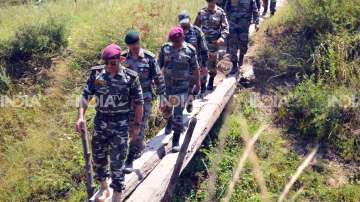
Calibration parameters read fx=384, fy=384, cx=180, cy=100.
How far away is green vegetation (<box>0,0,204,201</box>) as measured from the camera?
5879 mm

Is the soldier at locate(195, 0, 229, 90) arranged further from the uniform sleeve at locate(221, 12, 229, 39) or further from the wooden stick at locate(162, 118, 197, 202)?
the wooden stick at locate(162, 118, 197, 202)

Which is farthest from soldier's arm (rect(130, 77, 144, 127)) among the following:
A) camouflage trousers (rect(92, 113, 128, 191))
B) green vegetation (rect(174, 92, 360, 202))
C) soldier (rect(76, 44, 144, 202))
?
green vegetation (rect(174, 92, 360, 202))

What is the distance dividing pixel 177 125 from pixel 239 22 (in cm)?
313

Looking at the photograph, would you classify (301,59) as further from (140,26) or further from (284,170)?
(140,26)

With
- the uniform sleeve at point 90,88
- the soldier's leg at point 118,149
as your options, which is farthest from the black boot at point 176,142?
the uniform sleeve at point 90,88

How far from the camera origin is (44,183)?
18.9ft

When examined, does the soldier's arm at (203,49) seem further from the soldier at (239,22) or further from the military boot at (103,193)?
the military boot at (103,193)

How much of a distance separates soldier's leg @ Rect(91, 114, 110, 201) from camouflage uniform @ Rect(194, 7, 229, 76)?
10.7 ft

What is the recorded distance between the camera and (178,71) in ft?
16.8

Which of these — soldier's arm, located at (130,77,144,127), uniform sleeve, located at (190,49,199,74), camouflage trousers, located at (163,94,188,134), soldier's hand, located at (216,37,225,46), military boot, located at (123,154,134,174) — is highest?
soldier's hand, located at (216,37,225,46)

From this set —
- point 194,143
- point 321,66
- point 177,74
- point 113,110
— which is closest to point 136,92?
point 113,110

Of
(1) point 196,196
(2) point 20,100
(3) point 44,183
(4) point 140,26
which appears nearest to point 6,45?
(2) point 20,100

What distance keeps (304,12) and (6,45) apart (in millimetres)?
6273

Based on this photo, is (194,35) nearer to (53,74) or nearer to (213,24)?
(213,24)
